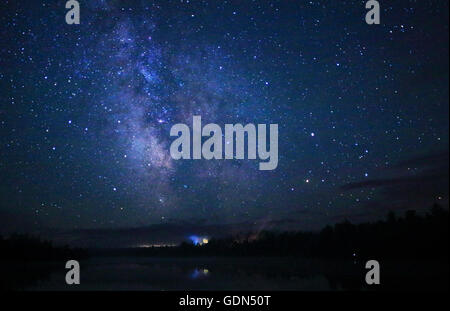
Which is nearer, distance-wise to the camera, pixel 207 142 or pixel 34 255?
Result: pixel 207 142

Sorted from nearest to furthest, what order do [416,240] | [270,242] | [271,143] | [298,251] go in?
[271,143] → [416,240] → [298,251] → [270,242]

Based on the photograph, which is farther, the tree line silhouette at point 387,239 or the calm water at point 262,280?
the tree line silhouette at point 387,239

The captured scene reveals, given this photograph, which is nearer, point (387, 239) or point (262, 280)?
point (262, 280)

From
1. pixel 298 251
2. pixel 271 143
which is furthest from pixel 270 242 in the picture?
pixel 271 143

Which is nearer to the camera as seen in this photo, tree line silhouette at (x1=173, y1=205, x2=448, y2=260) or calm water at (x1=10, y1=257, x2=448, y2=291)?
calm water at (x1=10, y1=257, x2=448, y2=291)

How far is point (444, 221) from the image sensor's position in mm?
31734
